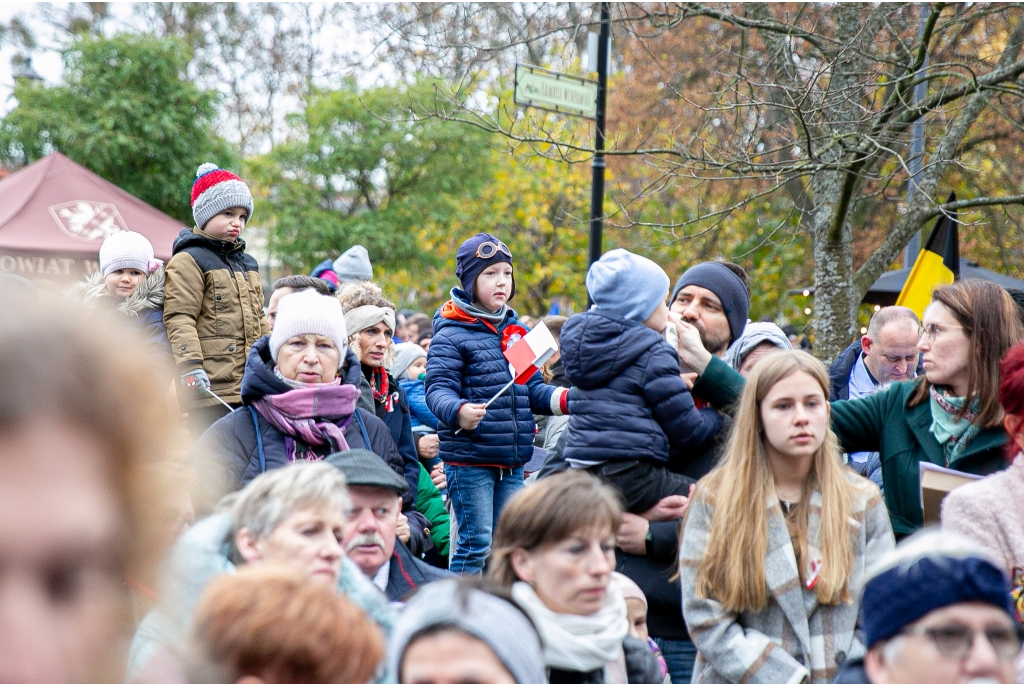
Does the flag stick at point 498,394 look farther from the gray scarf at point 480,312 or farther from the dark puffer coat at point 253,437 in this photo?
the dark puffer coat at point 253,437

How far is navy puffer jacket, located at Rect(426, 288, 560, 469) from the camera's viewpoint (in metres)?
5.32

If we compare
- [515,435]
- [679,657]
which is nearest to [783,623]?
[679,657]

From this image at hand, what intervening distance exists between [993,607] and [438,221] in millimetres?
15260

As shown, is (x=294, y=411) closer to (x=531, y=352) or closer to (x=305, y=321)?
(x=305, y=321)

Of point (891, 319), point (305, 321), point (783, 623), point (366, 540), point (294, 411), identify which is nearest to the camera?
point (783, 623)

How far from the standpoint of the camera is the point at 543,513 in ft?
9.16

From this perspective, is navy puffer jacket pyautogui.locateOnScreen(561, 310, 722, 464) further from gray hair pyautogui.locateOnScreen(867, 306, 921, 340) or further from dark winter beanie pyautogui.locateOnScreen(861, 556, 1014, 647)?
gray hair pyautogui.locateOnScreen(867, 306, 921, 340)

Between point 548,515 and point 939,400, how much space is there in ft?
5.30

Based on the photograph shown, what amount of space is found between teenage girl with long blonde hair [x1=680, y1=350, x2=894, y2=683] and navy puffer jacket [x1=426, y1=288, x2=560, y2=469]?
2.16 meters

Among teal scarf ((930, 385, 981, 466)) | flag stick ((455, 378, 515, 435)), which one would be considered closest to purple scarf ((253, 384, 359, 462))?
flag stick ((455, 378, 515, 435))

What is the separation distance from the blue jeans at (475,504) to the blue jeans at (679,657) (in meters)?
1.90

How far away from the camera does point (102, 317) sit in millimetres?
772

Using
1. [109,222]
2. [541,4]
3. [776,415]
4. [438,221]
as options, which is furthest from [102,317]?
[438,221]

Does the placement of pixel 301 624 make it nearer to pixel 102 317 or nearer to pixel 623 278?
pixel 102 317
